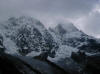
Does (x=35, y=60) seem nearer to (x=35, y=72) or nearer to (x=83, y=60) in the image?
(x=35, y=72)

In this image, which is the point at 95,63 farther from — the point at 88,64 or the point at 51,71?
the point at 51,71

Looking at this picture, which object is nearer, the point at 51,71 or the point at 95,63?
the point at 51,71

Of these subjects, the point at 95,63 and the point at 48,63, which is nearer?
the point at 48,63

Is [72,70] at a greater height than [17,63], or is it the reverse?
[17,63]

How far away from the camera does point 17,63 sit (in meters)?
16.8

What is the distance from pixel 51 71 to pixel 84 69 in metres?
4.26

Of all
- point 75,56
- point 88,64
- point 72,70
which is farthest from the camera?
point 75,56

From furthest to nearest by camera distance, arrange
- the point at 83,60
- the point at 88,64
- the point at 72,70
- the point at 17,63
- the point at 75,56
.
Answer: the point at 75,56 < the point at 83,60 < the point at 88,64 < the point at 72,70 < the point at 17,63

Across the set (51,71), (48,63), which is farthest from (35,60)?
(51,71)

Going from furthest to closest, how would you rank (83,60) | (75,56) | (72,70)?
(75,56) → (83,60) → (72,70)

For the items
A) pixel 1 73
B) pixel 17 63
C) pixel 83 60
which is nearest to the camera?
pixel 1 73

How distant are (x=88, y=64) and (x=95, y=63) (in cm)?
77

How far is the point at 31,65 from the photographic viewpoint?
1772 cm

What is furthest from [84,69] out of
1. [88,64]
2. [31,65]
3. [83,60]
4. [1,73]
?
[1,73]
